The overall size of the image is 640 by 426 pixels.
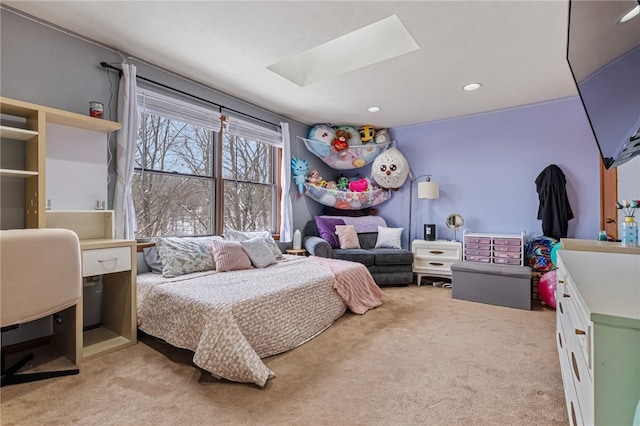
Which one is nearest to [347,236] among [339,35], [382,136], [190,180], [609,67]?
[382,136]

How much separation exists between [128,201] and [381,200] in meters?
3.38

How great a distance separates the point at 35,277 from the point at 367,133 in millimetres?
4106

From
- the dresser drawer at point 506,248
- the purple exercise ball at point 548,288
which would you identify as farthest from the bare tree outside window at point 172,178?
the purple exercise ball at point 548,288

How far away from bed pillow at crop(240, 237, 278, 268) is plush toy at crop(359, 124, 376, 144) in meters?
2.51

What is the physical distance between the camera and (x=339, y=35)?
2195mm

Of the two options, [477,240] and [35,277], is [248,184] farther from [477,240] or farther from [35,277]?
[477,240]

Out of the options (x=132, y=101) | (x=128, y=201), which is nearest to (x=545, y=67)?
(x=132, y=101)

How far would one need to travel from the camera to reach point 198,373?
1.79 metres

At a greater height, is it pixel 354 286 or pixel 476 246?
pixel 476 246

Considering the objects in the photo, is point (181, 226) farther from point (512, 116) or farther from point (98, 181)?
point (512, 116)

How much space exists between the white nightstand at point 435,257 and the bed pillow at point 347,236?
0.81m

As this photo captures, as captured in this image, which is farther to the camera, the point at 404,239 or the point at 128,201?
the point at 404,239

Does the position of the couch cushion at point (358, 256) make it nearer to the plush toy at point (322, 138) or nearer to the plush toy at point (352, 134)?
the plush toy at point (322, 138)

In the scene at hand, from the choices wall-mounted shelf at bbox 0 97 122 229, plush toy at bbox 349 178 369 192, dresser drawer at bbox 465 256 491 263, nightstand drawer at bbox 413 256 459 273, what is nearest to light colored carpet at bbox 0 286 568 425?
wall-mounted shelf at bbox 0 97 122 229
